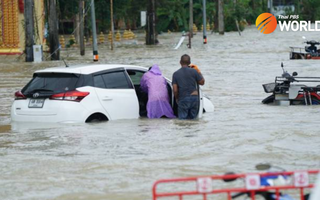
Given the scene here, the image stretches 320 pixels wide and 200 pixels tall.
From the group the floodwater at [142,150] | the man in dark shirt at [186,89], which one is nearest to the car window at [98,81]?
the floodwater at [142,150]

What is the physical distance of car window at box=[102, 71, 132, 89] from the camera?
47.6 ft

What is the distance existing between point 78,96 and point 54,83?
1.61ft

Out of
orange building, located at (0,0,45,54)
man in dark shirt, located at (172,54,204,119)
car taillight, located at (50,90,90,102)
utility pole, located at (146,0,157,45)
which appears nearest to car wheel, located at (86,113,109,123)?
car taillight, located at (50,90,90,102)

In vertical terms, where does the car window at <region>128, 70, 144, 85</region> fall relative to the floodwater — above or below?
above

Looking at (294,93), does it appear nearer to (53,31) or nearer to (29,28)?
(29,28)

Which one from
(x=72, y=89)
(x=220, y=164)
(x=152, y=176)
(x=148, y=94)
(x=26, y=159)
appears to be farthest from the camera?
(x=148, y=94)

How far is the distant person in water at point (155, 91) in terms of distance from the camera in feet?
48.4

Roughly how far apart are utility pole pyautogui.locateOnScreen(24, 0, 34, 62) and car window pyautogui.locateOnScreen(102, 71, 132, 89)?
23483mm

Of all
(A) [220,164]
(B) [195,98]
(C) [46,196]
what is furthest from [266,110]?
(C) [46,196]

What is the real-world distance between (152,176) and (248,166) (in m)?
1.34

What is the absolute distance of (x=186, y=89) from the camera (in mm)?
14625

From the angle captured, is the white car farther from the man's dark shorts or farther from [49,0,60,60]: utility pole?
[49,0,60,60]: utility pole

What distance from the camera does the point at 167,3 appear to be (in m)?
85.5

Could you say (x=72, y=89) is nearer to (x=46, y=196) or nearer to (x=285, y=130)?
(x=285, y=130)
